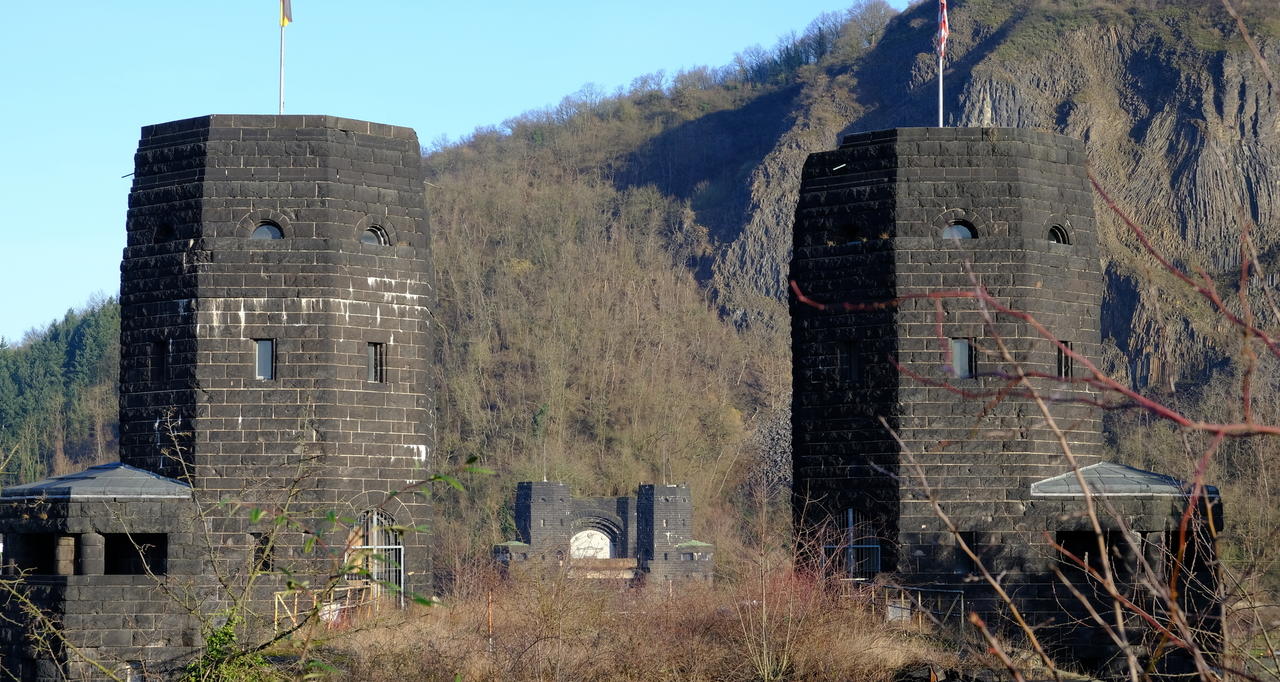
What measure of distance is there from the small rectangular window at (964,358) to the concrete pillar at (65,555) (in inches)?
480

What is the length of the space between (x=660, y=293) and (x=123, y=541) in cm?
8061

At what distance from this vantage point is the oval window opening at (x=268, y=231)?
22.6m

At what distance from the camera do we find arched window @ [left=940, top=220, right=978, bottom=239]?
72.8ft

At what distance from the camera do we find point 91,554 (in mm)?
21203

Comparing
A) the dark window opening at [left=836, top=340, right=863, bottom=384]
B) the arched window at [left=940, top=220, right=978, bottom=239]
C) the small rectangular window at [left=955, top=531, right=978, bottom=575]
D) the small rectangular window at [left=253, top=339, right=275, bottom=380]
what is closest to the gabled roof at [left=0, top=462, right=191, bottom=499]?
the small rectangular window at [left=253, top=339, right=275, bottom=380]

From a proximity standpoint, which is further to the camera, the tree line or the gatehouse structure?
the tree line

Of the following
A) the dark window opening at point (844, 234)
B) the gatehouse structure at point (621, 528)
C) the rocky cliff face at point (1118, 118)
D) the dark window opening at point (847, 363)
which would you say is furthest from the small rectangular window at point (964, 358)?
the rocky cliff face at point (1118, 118)

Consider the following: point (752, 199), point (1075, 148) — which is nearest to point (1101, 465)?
point (1075, 148)

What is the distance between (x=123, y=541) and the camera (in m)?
22.2

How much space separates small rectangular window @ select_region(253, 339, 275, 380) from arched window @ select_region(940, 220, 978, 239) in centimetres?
948

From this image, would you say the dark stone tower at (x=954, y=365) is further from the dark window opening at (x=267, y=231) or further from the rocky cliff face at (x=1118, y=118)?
the rocky cliff face at (x=1118, y=118)

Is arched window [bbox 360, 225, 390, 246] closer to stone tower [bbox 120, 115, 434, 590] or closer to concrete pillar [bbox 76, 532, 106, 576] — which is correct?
stone tower [bbox 120, 115, 434, 590]

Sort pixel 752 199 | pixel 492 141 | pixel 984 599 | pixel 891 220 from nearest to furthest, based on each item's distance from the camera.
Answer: pixel 984 599, pixel 891 220, pixel 752 199, pixel 492 141

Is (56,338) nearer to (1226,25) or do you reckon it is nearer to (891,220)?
(1226,25)
